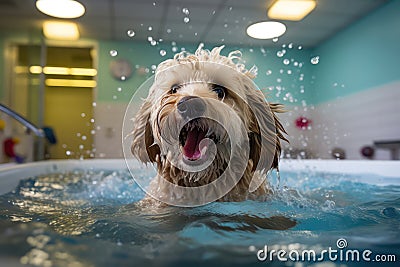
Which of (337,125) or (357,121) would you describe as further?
(337,125)

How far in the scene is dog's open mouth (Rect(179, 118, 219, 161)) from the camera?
4.74 ft

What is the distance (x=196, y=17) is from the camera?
5324mm

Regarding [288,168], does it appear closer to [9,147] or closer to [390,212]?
[390,212]

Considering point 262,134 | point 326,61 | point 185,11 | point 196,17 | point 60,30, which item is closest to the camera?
point 262,134

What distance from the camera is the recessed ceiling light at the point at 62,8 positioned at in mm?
5461

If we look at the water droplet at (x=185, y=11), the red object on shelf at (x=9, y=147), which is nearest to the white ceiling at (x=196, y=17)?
the water droplet at (x=185, y=11)

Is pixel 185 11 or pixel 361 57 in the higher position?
pixel 185 11

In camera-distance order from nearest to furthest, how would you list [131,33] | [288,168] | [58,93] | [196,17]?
[288,168]
[196,17]
[131,33]
[58,93]

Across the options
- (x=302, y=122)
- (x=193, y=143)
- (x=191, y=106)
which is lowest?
(x=193, y=143)

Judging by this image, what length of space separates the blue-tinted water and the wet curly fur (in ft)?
0.48

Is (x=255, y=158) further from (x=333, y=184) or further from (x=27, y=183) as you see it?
(x=27, y=183)

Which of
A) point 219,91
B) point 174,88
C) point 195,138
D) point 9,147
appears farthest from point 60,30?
point 195,138

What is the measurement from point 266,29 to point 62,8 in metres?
3.30

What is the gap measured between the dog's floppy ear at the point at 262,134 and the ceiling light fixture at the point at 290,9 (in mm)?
3861
